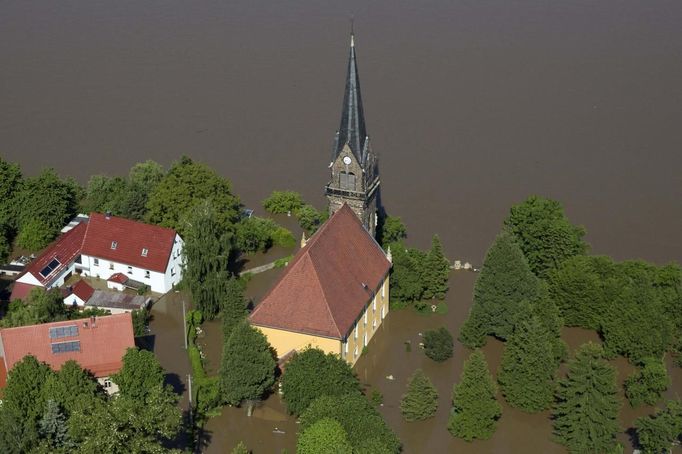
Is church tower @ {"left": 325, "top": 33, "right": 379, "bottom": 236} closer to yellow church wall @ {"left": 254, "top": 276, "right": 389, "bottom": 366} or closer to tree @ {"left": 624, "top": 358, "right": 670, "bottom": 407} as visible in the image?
yellow church wall @ {"left": 254, "top": 276, "right": 389, "bottom": 366}

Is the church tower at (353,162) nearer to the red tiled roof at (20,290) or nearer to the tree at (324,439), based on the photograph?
the tree at (324,439)

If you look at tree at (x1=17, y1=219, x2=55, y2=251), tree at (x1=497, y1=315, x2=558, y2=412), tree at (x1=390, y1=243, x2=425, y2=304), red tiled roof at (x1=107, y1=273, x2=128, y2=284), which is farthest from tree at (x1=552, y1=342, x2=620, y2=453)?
tree at (x1=17, y1=219, x2=55, y2=251)

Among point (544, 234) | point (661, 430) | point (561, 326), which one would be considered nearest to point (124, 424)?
point (661, 430)

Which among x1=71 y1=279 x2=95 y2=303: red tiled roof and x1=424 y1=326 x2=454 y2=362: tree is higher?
Answer: x1=71 y1=279 x2=95 y2=303: red tiled roof

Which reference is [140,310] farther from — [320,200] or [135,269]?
[320,200]

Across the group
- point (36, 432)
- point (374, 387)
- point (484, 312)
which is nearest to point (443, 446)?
point (374, 387)

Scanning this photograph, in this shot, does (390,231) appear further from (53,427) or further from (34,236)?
(53,427)

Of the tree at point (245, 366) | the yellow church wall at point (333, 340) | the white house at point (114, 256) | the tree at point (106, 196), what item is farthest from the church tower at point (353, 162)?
the tree at point (106, 196)
